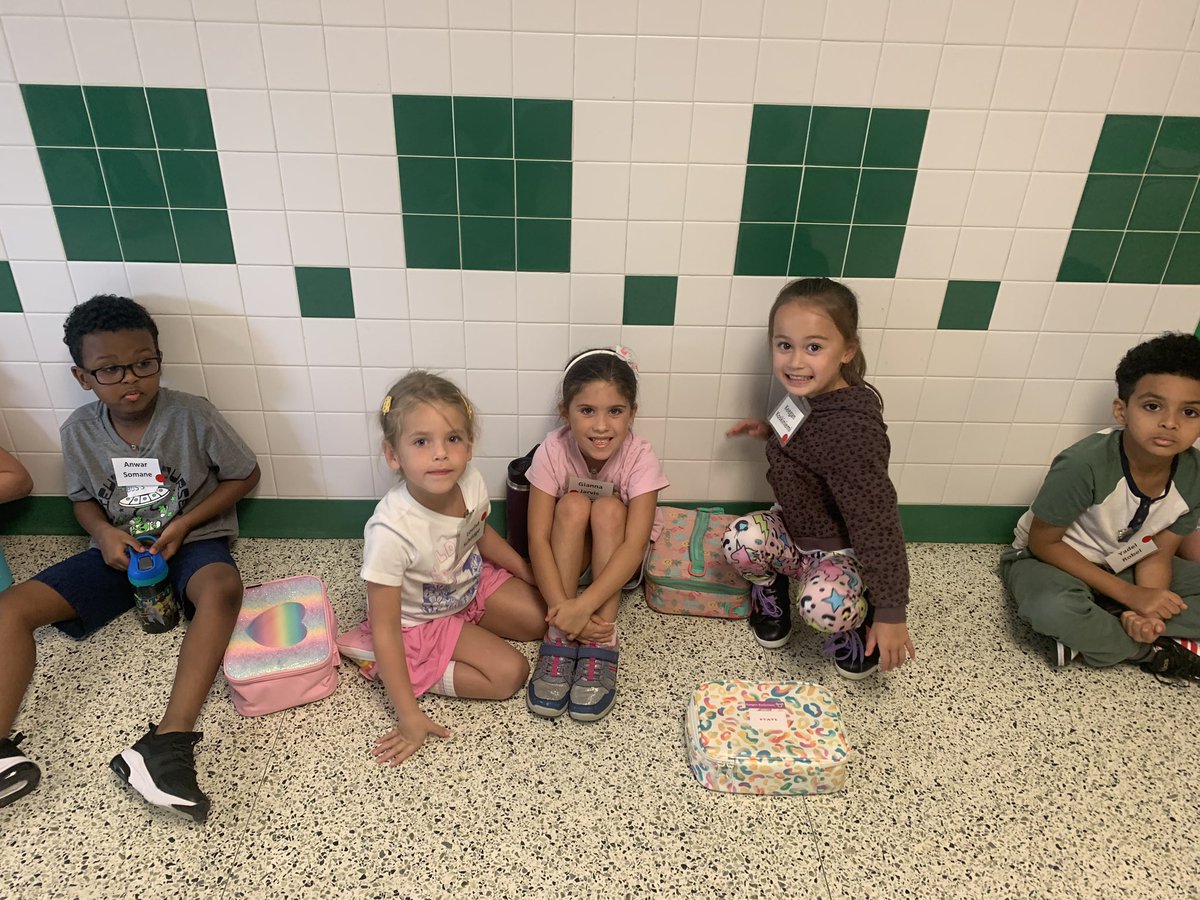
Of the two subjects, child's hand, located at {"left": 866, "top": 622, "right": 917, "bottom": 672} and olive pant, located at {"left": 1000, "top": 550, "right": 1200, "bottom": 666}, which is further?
olive pant, located at {"left": 1000, "top": 550, "right": 1200, "bottom": 666}

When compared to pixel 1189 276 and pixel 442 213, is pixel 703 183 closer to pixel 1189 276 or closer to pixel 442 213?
pixel 442 213

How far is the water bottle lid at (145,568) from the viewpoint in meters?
1.63

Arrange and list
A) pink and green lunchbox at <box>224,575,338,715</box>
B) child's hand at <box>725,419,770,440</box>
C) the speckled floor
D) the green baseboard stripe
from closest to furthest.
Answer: the speckled floor < pink and green lunchbox at <box>224,575,338,715</box> < child's hand at <box>725,419,770,440</box> < the green baseboard stripe

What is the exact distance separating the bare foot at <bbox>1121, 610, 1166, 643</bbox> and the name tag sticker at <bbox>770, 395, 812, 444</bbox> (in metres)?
0.84

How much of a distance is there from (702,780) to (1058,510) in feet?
3.34

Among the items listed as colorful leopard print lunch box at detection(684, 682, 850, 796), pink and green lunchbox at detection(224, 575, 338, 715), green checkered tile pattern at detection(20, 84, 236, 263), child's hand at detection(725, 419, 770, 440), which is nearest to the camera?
colorful leopard print lunch box at detection(684, 682, 850, 796)

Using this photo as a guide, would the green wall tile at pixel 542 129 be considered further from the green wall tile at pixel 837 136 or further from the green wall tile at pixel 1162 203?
the green wall tile at pixel 1162 203

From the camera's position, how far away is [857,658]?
164cm

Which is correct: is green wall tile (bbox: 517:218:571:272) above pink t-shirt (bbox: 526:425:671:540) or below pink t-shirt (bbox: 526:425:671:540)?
above

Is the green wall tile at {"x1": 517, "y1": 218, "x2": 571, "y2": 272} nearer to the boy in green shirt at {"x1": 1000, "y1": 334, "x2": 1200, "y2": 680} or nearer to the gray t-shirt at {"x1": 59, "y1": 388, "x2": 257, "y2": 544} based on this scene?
the gray t-shirt at {"x1": 59, "y1": 388, "x2": 257, "y2": 544}

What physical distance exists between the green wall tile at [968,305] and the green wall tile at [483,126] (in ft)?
3.54

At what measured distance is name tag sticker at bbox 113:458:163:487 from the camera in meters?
1.72

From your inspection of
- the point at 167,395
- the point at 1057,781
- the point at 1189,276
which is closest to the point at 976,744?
the point at 1057,781

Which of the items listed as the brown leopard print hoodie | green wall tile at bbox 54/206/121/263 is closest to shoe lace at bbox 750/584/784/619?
the brown leopard print hoodie
